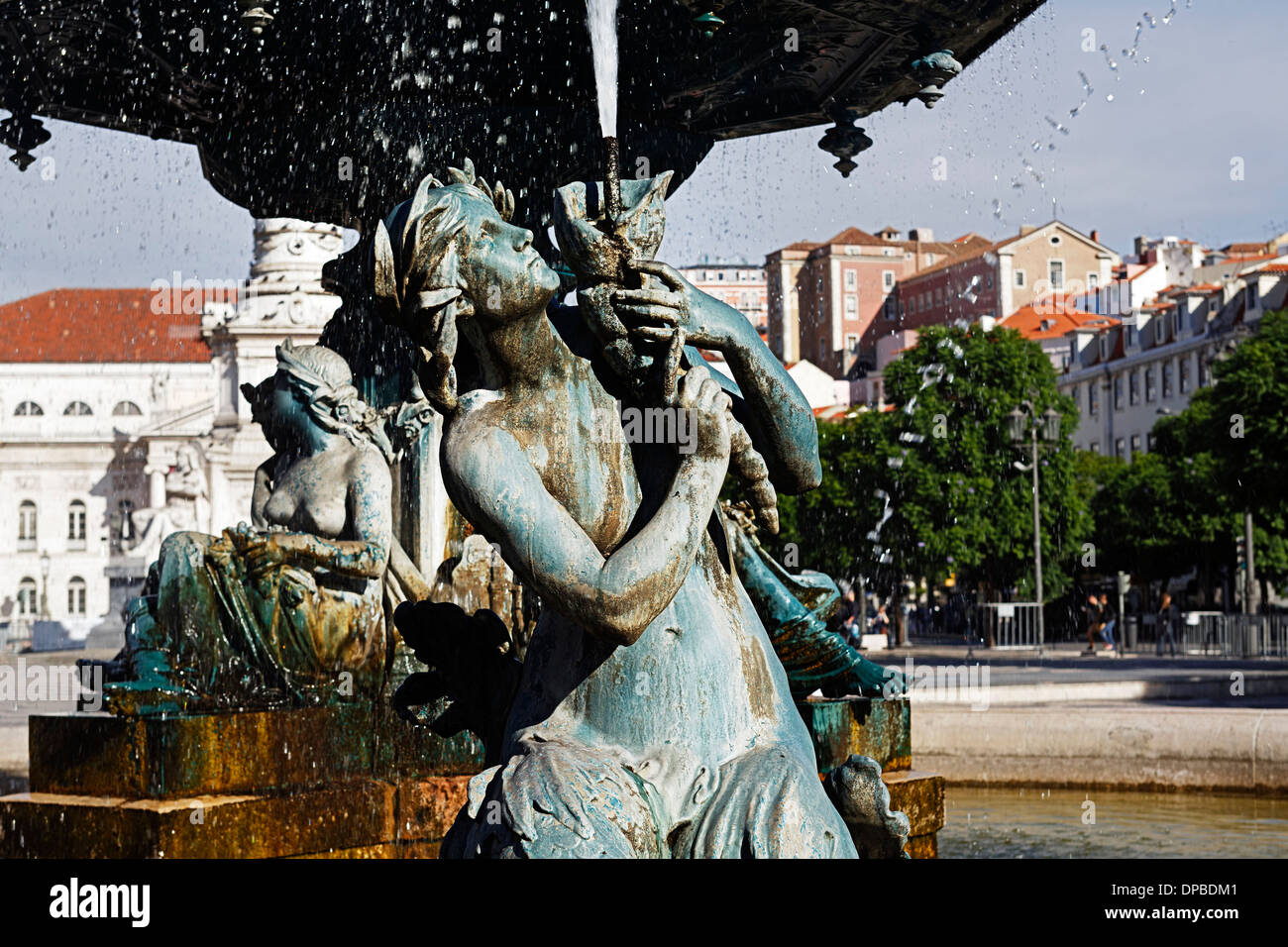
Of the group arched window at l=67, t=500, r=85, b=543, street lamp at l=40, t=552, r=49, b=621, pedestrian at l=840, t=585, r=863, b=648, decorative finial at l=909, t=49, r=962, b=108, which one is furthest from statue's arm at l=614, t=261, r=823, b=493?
arched window at l=67, t=500, r=85, b=543

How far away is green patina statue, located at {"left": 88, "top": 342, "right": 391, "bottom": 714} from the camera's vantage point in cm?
623

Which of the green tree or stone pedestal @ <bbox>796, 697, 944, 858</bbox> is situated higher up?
the green tree

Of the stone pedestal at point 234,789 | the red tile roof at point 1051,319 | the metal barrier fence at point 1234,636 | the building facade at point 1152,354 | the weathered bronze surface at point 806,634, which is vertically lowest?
the metal barrier fence at point 1234,636

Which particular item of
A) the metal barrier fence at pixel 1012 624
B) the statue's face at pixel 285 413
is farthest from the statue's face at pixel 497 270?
the metal barrier fence at pixel 1012 624

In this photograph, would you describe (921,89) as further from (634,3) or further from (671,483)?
(671,483)

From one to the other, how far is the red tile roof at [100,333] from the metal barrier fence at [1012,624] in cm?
6075

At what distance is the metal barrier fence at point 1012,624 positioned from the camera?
36.2 m

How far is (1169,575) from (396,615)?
172 feet

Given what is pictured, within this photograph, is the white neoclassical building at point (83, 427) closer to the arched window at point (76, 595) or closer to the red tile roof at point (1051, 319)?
the arched window at point (76, 595)

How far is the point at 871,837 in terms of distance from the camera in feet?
10.1

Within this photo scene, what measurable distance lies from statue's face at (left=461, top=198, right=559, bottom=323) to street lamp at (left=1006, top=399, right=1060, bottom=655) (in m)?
28.0

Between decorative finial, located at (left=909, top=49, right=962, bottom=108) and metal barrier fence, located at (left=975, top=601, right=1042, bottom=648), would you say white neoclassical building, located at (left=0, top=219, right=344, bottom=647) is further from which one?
decorative finial, located at (left=909, top=49, right=962, bottom=108)

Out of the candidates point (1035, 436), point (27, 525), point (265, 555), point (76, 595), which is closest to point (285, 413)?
point (265, 555)

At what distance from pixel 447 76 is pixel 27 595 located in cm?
8768
